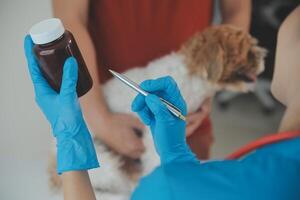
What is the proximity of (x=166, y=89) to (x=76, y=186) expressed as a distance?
10.3 inches

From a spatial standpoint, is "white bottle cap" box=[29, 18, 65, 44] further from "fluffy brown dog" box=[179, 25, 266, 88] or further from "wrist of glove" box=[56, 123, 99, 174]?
"fluffy brown dog" box=[179, 25, 266, 88]

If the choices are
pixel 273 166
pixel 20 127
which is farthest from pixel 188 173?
pixel 20 127

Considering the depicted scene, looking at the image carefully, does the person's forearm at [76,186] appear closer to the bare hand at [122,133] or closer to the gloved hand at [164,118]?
the gloved hand at [164,118]

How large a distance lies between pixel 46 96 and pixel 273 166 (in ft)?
1.45

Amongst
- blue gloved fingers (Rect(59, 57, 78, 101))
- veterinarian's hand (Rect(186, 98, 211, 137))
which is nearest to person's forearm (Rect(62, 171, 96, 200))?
blue gloved fingers (Rect(59, 57, 78, 101))

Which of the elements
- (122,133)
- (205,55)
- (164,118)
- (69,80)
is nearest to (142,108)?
(164,118)

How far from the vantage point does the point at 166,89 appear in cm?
81

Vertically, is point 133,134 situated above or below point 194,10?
below

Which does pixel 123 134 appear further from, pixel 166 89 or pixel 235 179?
pixel 235 179

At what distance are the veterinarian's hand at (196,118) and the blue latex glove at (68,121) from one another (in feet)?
1.57

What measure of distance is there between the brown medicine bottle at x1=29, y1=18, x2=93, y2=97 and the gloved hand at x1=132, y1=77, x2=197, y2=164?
0.46 feet

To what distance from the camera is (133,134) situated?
1.19m

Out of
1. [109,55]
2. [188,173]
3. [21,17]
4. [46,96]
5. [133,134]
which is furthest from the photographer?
[133,134]

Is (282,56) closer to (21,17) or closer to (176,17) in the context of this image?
(176,17)
